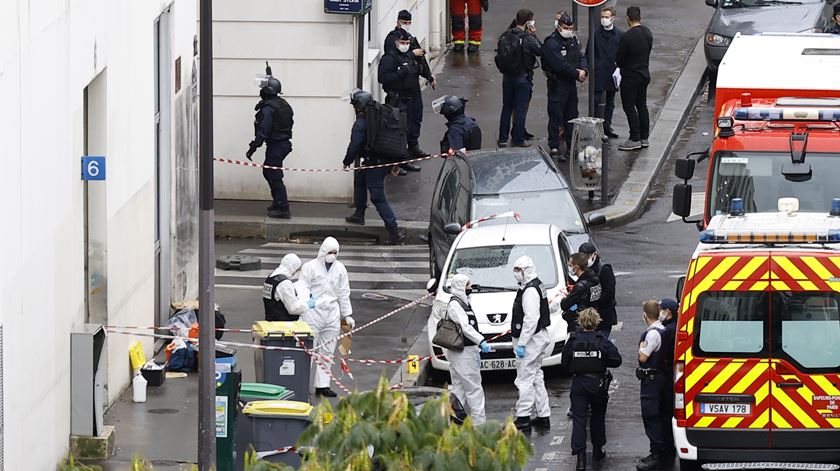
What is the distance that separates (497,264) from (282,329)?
3.36 metres

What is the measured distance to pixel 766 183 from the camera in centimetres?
1797

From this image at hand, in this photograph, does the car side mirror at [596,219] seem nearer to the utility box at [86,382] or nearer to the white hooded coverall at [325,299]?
the white hooded coverall at [325,299]

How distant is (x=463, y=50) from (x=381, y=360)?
15952mm

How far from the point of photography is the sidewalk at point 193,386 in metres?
15.4

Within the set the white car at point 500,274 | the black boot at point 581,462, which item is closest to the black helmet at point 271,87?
the white car at point 500,274

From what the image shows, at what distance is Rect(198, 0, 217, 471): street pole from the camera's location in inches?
508

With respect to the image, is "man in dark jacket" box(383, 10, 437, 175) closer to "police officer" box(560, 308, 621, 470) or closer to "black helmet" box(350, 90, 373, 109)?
"black helmet" box(350, 90, 373, 109)

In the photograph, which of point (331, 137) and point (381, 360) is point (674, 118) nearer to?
point (331, 137)

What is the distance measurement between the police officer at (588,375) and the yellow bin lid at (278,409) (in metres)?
2.55

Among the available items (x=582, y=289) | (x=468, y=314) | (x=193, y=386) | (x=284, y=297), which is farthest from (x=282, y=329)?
(x=582, y=289)

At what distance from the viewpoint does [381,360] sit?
1880cm

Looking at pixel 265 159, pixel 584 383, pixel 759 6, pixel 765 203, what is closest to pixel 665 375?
pixel 584 383

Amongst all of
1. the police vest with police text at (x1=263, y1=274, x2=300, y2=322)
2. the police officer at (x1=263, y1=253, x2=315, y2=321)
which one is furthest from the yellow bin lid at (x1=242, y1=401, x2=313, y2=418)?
the police vest with police text at (x1=263, y1=274, x2=300, y2=322)

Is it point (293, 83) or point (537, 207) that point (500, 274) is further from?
point (293, 83)
